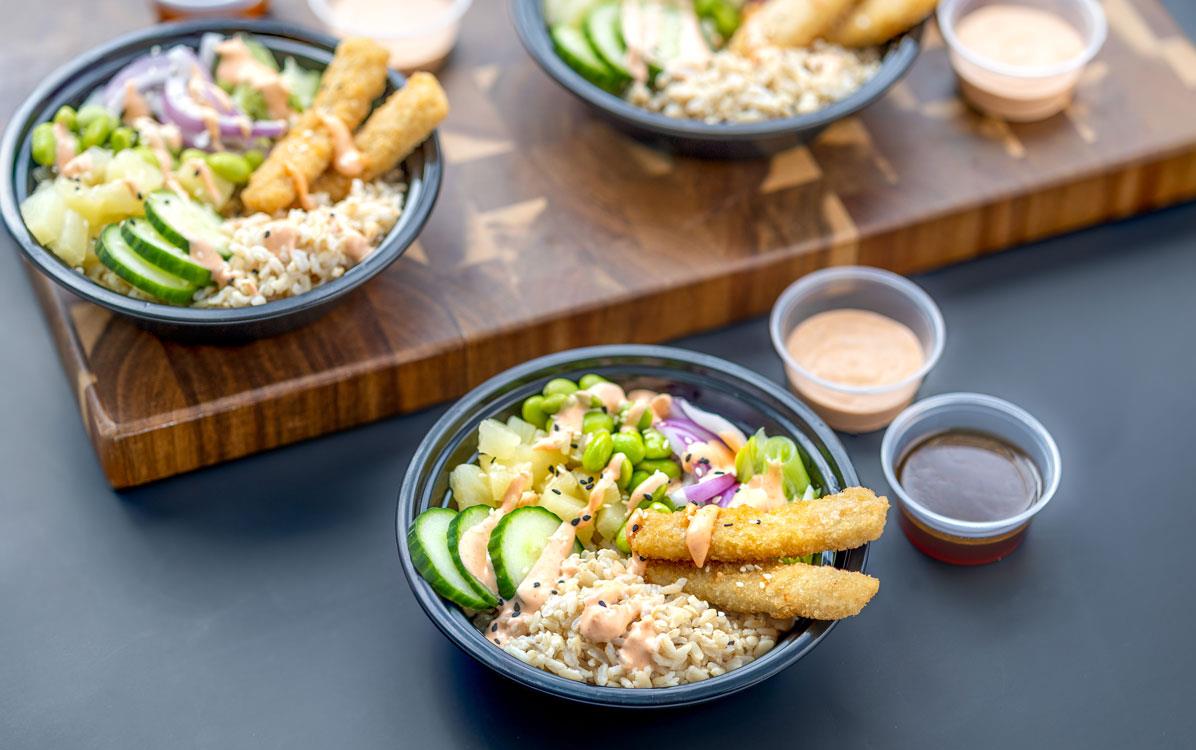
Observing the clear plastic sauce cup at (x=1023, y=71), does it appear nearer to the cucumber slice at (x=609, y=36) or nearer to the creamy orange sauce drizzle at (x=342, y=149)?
the cucumber slice at (x=609, y=36)

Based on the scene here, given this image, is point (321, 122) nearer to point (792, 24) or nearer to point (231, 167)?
point (231, 167)

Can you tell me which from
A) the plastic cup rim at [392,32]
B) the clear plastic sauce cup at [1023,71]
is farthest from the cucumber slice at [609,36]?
the clear plastic sauce cup at [1023,71]

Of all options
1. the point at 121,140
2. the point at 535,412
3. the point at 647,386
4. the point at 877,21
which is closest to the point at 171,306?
the point at 121,140

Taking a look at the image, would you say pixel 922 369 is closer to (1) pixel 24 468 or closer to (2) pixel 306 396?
(2) pixel 306 396

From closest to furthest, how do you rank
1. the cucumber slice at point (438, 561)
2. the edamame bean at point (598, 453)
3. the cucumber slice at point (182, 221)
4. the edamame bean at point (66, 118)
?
1. the cucumber slice at point (438, 561)
2. the edamame bean at point (598, 453)
3. the cucumber slice at point (182, 221)
4. the edamame bean at point (66, 118)

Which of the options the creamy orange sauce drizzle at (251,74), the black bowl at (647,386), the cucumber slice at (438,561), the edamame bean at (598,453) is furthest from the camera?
the creamy orange sauce drizzle at (251,74)

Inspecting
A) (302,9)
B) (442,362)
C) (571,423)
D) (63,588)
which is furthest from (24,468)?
(302,9)

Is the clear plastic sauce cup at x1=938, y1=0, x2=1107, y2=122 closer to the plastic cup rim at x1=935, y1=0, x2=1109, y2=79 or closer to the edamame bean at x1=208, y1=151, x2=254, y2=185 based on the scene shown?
the plastic cup rim at x1=935, y1=0, x2=1109, y2=79

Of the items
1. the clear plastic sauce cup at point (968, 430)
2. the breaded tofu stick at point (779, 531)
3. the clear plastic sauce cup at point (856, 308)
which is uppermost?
the breaded tofu stick at point (779, 531)
